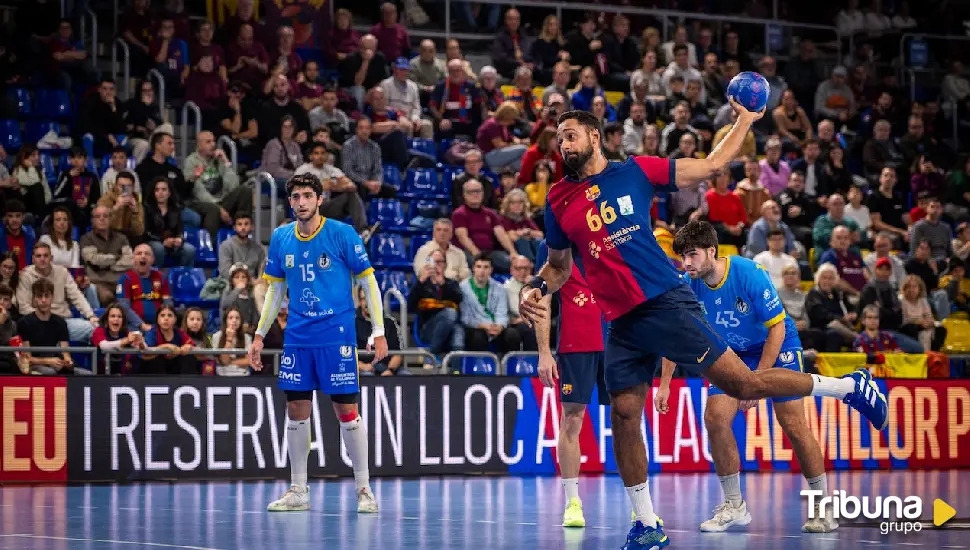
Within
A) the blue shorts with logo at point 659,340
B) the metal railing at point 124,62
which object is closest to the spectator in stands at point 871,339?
the metal railing at point 124,62

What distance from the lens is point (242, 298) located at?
1730 centimetres

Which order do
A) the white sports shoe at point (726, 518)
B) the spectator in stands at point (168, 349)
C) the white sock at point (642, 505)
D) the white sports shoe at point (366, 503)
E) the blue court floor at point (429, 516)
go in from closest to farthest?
the white sock at point (642, 505), the blue court floor at point (429, 516), the white sports shoe at point (726, 518), the white sports shoe at point (366, 503), the spectator in stands at point (168, 349)

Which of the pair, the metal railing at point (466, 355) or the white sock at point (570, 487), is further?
the metal railing at point (466, 355)

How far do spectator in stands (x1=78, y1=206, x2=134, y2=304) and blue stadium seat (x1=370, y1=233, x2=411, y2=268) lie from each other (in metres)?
3.70

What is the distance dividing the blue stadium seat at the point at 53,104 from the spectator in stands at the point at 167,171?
1683 millimetres

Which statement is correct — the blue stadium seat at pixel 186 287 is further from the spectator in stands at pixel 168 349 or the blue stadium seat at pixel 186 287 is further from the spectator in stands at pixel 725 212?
the spectator in stands at pixel 725 212

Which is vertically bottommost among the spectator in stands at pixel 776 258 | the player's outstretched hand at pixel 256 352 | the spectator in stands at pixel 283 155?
the player's outstretched hand at pixel 256 352

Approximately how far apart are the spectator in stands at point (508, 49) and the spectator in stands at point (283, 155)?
590 cm

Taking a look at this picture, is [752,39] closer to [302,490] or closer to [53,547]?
[302,490]

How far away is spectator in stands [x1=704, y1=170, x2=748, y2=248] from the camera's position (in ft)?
72.2

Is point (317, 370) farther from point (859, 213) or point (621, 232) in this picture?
point (859, 213)

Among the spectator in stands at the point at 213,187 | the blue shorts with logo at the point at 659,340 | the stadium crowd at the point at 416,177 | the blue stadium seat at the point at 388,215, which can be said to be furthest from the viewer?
the blue stadium seat at the point at 388,215

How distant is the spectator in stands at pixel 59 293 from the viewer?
53.7 ft

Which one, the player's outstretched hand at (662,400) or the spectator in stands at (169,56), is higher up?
the spectator in stands at (169,56)
